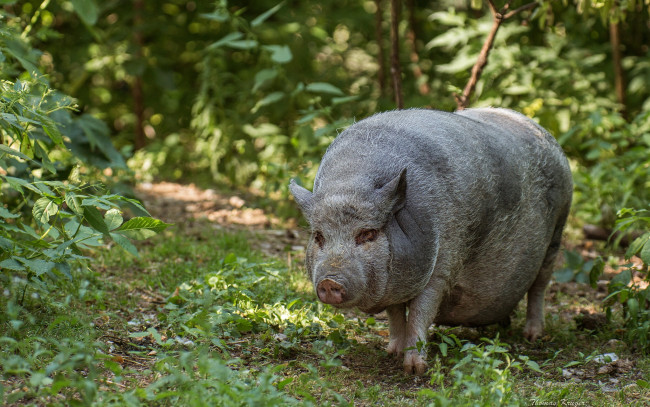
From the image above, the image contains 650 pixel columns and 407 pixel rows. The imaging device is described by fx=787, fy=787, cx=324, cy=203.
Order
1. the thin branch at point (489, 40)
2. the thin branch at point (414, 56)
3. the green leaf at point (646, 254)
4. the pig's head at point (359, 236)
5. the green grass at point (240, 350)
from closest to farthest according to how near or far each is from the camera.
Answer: the green grass at point (240, 350)
the pig's head at point (359, 236)
the green leaf at point (646, 254)
the thin branch at point (489, 40)
the thin branch at point (414, 56)

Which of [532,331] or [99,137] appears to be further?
[99,137]

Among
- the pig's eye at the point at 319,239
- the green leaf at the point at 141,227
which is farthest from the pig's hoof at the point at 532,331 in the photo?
the green leaf at the point at 141,227

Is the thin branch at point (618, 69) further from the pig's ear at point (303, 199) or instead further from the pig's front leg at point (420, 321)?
the pig's ear at point (303, 199)

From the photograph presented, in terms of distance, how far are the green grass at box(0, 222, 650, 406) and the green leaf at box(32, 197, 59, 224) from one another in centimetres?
48

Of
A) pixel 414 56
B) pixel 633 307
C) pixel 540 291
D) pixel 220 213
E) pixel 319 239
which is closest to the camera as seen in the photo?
pixel 319 239

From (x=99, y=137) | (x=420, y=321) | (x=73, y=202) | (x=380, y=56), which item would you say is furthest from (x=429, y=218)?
(x=380, y=56)

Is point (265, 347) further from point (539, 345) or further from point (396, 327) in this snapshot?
point (539, 345)

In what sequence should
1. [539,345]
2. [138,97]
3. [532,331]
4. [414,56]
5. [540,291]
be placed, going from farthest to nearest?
[138,97] → [414,56] → [540,291] → [532,331] → [539,345]

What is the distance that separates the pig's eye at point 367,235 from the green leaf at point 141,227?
43.2 inches

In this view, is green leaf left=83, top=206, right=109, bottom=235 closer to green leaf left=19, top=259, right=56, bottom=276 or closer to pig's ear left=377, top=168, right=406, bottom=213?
green leaf left=19, top=259, right=56, bottom=276

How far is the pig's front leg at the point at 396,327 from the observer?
4844 mm

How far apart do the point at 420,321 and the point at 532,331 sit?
4.53 feet

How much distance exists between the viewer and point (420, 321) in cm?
460

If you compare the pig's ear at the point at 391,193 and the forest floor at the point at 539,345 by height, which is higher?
the pig's ear at the point at 391,193
